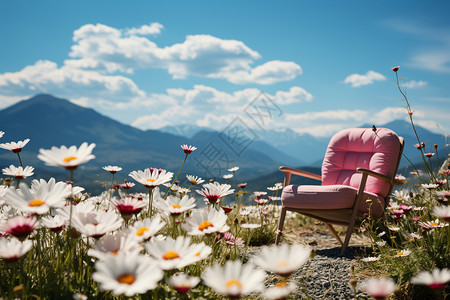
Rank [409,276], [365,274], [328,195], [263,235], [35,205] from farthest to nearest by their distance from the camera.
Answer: [263,235] → [328,195] → [365,274] → [409,276] → [35,205]

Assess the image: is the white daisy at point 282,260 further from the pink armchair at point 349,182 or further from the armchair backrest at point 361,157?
the armchair backrest at point 361,157

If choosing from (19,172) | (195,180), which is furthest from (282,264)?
(195,180)

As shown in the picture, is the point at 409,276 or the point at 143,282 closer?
the point at 143,282

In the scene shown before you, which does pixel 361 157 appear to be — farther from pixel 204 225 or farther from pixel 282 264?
pixel 282 264

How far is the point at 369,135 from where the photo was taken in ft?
12.3

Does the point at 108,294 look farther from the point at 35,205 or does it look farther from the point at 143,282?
the point at 143,282

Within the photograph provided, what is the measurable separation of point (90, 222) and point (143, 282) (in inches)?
16.2

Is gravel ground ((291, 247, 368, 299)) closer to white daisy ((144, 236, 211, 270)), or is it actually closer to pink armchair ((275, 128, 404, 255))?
pink armchair ((275, 128, 404, 255))

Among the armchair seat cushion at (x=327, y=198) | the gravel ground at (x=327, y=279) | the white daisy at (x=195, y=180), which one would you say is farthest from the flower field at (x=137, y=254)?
the armchair seat cushion at (x=327, y=198)

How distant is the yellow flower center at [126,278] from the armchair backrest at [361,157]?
9.82 ft

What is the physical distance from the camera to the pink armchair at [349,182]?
2.96 m

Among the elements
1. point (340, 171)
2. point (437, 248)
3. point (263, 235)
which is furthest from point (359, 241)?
point (437, 248)

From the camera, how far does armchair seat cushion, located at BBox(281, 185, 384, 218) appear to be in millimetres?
2938

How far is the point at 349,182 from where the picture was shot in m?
3.73
